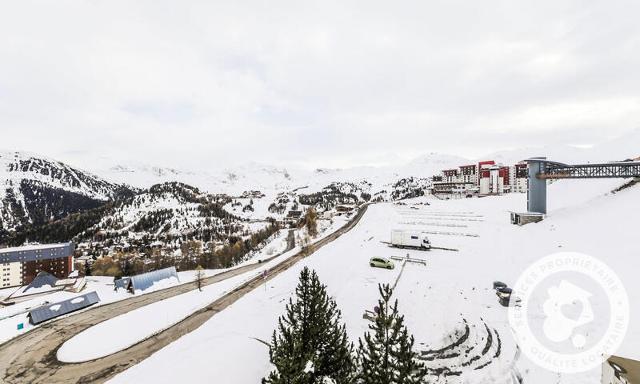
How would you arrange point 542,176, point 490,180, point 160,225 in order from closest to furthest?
point 542,176
point 490,180
point 160,225

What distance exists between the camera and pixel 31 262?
6694 cm

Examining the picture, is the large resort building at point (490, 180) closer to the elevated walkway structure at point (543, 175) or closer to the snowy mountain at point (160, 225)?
the elevated walkway structure at point (543, 175)

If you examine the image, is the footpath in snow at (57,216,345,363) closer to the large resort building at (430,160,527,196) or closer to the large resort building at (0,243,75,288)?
the large resort building at (0,243,75,288)

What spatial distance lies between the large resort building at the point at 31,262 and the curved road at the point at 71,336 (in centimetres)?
4933

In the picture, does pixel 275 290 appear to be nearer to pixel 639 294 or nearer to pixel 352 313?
pixel 352 313

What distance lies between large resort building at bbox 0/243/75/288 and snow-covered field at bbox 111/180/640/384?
7257 cm

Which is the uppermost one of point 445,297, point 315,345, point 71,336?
point 315,345

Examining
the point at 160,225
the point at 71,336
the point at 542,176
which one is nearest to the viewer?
the point at 71,336

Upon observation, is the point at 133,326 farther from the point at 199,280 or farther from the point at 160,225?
the point at 160,225

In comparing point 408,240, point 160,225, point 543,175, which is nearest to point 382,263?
point 408,240

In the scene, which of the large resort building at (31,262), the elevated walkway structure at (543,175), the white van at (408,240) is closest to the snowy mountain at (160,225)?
the large resort building at (31,262)

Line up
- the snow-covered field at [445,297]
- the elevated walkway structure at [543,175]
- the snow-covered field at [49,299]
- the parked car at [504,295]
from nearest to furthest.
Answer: the snow-covered field at [445,297] < the parked car at [504,295] < the snow-covered field at [49,299] < the elevated walkway structure at [543,175]

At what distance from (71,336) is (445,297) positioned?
38885 millimetres

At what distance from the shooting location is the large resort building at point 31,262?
63.9 m
